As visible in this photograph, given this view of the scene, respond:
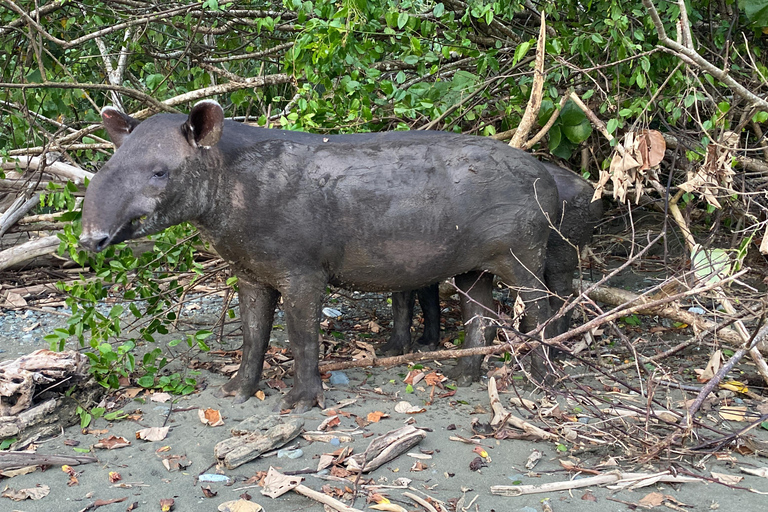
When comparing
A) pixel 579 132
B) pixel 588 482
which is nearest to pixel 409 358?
pixel 588 482

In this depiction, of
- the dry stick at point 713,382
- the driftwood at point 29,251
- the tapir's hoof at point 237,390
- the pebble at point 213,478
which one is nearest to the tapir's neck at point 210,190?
the tapir's hoof at point 237,390

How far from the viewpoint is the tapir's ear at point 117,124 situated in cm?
447

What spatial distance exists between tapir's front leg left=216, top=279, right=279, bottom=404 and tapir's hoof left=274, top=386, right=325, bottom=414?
0.31 metres

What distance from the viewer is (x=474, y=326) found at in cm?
538

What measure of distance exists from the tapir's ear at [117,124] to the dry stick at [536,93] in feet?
9.02

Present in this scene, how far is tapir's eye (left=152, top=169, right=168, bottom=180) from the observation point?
414 centimetres

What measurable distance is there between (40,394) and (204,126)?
1994 mm

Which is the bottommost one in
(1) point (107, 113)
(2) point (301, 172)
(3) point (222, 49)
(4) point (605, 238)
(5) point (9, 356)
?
(5) point (9, 356)

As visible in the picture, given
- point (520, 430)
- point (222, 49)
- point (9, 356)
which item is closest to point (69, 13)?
point (222, 49)

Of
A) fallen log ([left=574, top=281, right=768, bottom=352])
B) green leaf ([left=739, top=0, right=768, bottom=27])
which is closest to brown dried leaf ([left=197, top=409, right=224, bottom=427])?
fallen log ([left=574, top=281, right=768, bottom=352])

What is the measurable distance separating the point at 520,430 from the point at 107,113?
3.18 metres

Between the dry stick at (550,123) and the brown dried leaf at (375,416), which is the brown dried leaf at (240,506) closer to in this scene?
the brown dried leaf at (375,416)

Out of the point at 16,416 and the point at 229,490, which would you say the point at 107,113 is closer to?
the point at 16,416

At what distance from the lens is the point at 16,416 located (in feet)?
14.2
